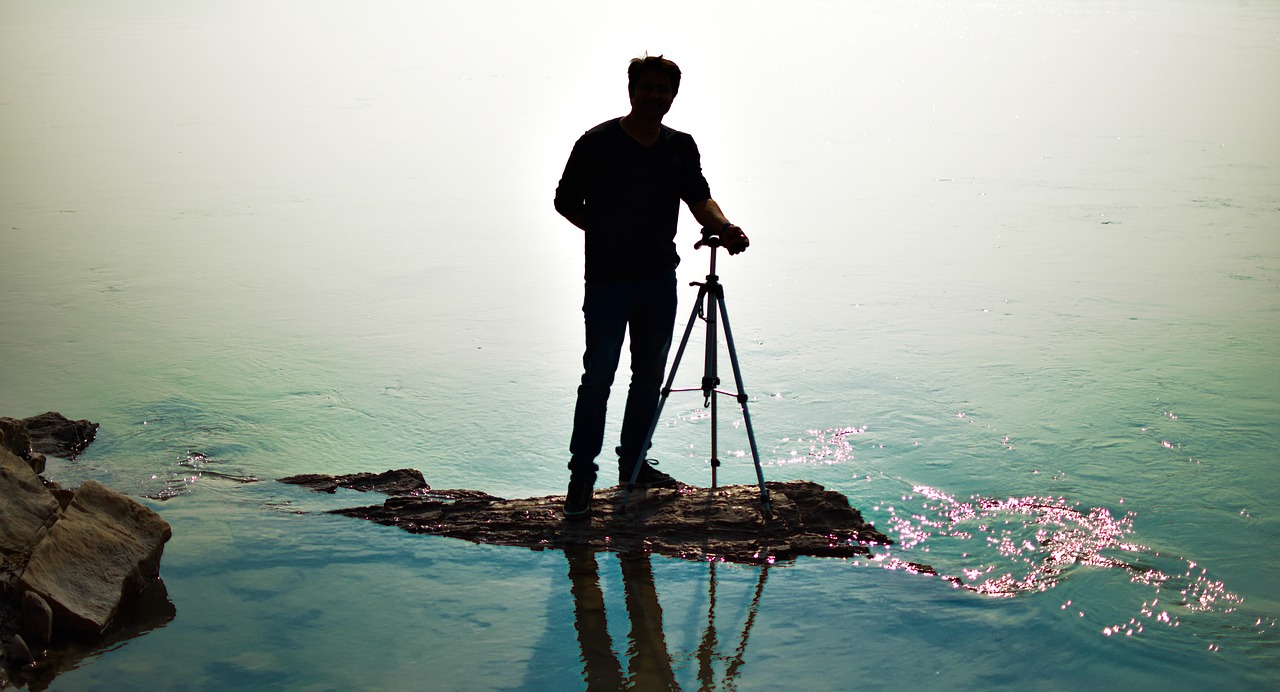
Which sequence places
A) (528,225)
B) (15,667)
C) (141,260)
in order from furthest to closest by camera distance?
Answer: (528,225) < (141,260) < (15,667)

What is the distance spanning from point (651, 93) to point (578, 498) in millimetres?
1409

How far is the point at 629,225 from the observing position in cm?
403

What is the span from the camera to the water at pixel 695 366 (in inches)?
138

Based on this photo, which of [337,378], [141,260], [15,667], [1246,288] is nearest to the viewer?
[15,667]

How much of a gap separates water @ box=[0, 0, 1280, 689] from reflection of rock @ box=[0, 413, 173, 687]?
0.14 metres

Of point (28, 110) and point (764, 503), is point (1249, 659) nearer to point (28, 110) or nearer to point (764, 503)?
point (764, 503)

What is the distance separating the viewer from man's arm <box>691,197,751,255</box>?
12.8 ft

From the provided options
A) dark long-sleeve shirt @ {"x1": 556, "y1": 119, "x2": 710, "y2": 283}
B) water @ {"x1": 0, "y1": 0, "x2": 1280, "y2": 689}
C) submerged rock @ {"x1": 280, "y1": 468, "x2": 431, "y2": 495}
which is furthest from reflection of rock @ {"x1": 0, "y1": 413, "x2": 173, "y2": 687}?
dark long-sleeve shirt @ {"x1": 556, "y1": 119, "x2": 710, "y2": 283}

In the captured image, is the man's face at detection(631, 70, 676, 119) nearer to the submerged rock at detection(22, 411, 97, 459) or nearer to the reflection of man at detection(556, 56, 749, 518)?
the reflection of man at detection(556, 56, 749, 518)

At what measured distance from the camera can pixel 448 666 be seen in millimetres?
3307

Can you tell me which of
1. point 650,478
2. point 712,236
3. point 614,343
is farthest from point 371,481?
point 712,236

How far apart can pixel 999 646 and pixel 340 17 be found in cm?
2333

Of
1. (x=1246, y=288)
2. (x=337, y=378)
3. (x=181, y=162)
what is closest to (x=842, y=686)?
(x=337, y=378)

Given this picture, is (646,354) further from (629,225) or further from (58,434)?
(58,434)
